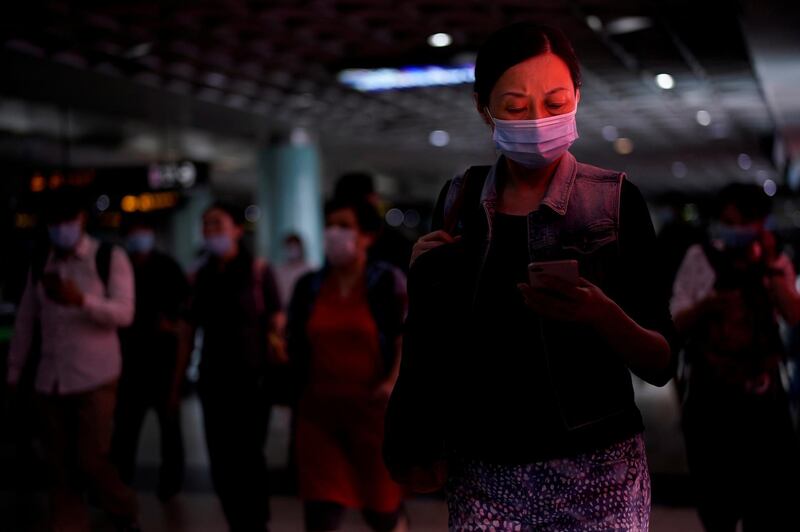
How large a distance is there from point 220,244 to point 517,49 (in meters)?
4.29

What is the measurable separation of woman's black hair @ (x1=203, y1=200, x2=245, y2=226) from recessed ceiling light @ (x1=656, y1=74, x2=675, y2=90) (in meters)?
11.5

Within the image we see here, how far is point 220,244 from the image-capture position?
608 centimetres

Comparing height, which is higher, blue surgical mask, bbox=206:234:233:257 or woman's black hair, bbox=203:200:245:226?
woman's black hair, bbox=203:200:245:226

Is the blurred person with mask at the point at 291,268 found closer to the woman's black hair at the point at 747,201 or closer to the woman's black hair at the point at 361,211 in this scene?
the woman's black hair at the point at 361,211

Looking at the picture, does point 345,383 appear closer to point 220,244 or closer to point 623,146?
point 220,244

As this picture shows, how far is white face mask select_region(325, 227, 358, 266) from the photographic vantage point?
4840 millimetres

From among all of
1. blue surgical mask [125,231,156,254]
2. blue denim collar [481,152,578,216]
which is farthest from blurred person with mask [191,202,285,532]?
blue denim collar [481,152,578,216]

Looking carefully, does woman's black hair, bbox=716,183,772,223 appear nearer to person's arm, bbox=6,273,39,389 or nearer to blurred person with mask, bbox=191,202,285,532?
blurred person with mask, bbox=191,202,285,532

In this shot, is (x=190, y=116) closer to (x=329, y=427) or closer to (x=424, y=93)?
(x=424, y=93)

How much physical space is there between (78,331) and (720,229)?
3259 millimetres

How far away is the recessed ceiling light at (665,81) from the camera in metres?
16.4

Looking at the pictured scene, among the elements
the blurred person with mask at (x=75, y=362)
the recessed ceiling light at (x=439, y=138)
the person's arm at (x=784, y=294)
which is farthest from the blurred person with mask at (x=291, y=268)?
the recessed ceiling light at (x=439, y=138)

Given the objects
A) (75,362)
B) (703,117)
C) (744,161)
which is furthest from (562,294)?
(744,161)

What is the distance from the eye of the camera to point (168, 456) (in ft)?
24.7
